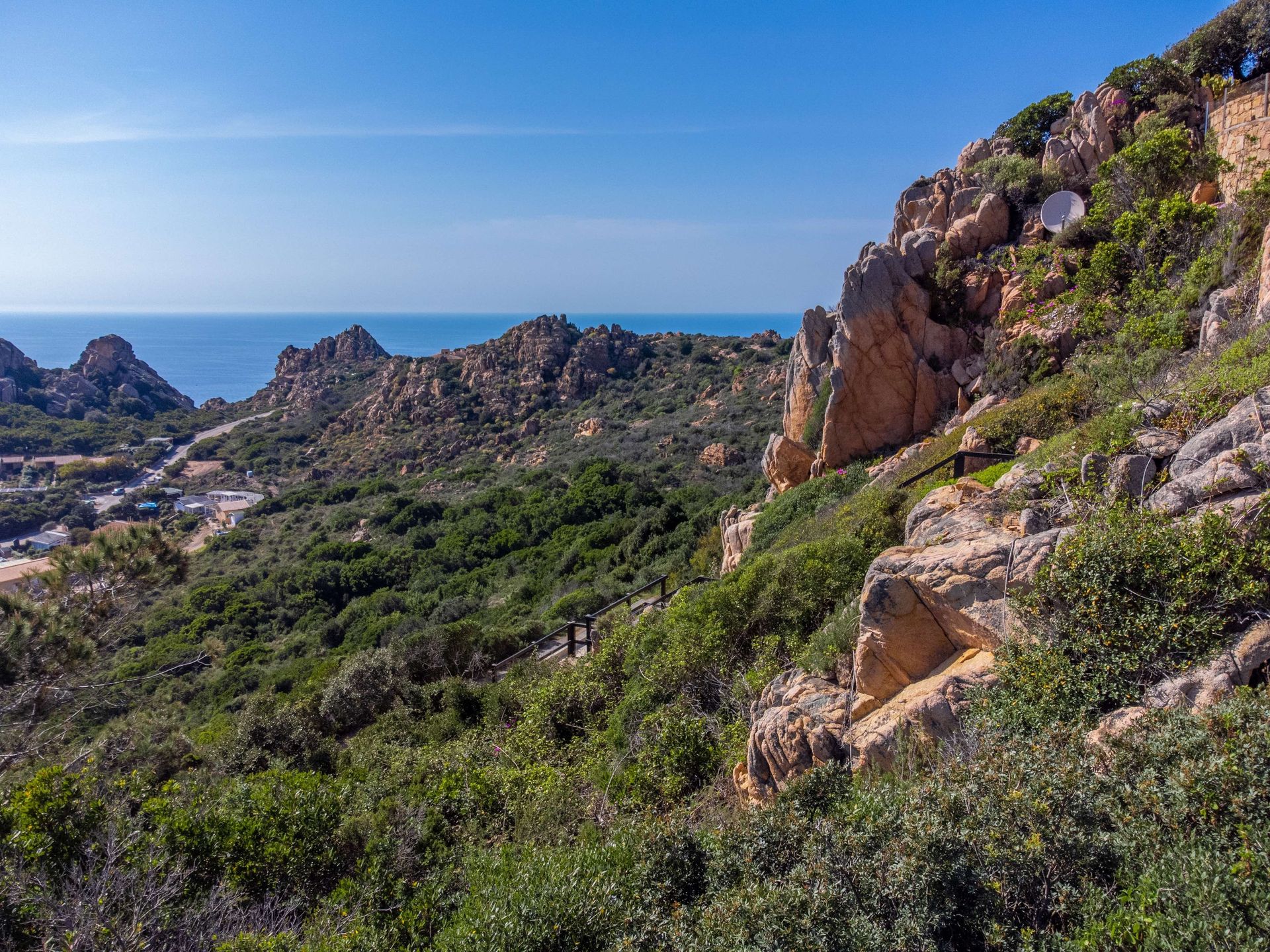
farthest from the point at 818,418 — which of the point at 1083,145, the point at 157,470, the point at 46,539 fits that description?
A: the point at 157,470

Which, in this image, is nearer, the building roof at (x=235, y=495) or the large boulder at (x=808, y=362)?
the large boulder at (x=808, y=362)

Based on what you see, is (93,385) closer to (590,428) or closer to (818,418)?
(590,428)

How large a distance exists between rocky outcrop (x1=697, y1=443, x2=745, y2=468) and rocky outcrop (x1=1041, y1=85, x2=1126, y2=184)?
16556 millimetres

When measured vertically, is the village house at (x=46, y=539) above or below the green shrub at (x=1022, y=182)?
below

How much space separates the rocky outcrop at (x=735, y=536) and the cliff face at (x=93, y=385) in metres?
72.3

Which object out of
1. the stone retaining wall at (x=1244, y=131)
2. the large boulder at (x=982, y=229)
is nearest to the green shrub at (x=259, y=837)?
the stone retaining wall at (x=1244, y=131)

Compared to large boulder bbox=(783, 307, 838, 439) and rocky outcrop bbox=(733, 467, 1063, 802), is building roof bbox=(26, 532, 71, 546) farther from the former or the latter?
rocky outcrop bbox=(733, 467, 1063, 802)

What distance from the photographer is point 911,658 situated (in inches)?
215

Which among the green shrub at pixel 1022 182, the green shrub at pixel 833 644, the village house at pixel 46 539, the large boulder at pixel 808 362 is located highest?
the green shrub at pixel 1022 182

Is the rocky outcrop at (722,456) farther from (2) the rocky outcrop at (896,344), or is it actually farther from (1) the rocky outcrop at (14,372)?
(1) the rocky outcrop at (14,372)

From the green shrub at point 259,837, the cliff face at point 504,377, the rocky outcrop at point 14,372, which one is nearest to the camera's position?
the green shrub at point 259,837

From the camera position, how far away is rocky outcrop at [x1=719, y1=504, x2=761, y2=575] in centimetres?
1444

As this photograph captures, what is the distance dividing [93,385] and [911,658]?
3393 inches

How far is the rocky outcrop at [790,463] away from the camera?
56.4 ft
